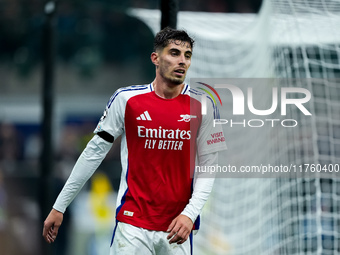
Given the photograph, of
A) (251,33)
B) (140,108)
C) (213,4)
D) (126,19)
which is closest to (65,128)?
(126,19)

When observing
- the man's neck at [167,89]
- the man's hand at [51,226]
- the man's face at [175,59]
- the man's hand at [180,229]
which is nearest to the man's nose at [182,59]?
the man's face at [175,59]

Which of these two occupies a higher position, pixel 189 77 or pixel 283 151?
pixel 189 77

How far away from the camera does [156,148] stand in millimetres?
4035

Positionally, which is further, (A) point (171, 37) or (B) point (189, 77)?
(B) point (189, 77)

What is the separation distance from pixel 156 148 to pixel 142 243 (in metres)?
0.51

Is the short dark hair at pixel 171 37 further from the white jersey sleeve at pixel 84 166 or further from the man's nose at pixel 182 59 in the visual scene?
the white jersey sleeve at pixel 84 166

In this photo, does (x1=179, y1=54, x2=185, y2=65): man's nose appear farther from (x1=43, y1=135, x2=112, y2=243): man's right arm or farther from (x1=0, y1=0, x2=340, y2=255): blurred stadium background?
(x1=0, y1=0, x2=340, y2=255): blurred stadium background

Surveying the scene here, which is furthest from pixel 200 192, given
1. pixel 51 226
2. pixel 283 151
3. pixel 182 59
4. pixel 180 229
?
pixel 283 151

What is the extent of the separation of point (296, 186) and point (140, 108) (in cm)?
Answer: 399

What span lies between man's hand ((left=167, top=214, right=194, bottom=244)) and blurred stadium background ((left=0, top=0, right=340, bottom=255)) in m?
2.56

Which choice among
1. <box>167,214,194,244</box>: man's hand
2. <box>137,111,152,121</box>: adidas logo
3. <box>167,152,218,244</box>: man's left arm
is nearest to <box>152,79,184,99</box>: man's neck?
<box>137,111,152,121</box>: adidas logo

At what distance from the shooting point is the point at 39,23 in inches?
664

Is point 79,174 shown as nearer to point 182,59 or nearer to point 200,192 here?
point 200,192

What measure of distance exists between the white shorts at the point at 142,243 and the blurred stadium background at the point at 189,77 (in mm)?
2433
